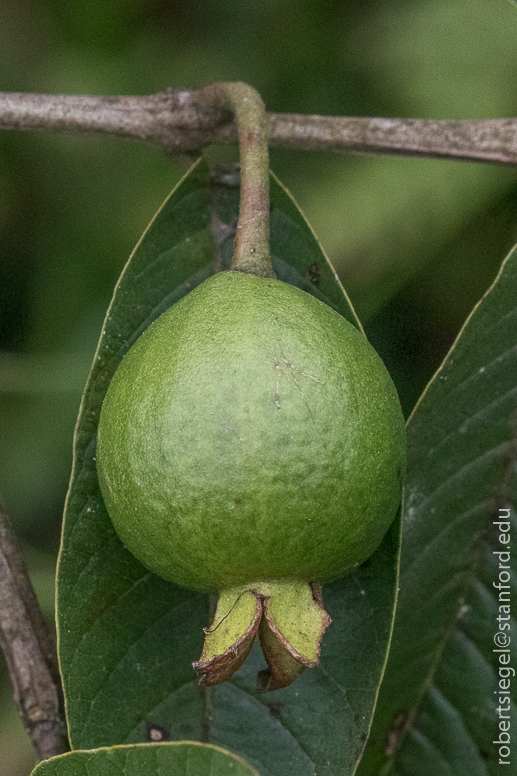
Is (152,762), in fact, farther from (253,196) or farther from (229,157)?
(229,157)

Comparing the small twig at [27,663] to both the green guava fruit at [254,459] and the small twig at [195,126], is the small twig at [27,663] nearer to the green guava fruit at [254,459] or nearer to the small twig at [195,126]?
the green guava fruit at [254,459]

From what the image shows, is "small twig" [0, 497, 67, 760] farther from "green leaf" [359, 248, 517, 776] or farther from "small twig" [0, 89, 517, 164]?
"small twig" [0, 89, 517, 164]

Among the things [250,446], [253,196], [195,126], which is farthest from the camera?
[195,126]

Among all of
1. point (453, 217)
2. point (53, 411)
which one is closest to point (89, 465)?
point (53, 411)

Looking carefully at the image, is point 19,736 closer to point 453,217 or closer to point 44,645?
point 44,645

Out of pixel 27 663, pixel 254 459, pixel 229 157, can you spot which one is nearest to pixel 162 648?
pixel 27 663

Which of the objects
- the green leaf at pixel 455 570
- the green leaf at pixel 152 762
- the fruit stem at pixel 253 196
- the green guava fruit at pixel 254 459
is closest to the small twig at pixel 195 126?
the fruit stem at pixel 253 196

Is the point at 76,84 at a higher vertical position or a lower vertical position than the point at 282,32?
lower
